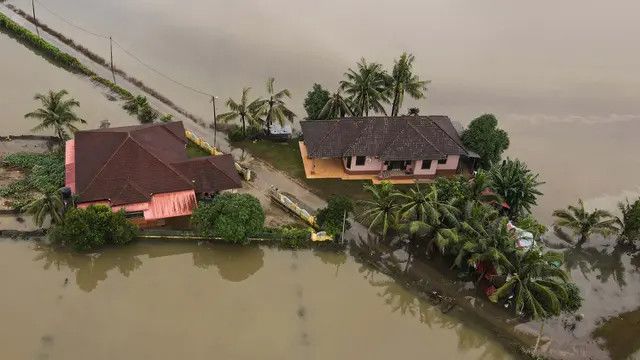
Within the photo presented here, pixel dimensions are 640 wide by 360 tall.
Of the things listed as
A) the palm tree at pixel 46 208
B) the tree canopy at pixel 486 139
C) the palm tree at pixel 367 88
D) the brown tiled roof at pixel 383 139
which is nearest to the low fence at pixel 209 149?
the brown tiled roof at pixel 383 139

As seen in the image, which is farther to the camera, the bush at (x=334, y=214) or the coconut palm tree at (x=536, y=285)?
the bush at (x=334, y=214)

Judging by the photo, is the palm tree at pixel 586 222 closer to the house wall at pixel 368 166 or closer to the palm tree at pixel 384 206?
the palm tree at pixel 384 206

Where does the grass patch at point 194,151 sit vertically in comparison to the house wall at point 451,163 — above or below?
above

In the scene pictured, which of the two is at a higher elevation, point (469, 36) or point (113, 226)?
point (469, 36)

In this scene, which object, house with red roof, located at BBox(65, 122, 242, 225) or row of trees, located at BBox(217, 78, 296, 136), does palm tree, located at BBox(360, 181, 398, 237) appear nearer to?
house with red roof, located at BBox(65, 122, 242, 225)

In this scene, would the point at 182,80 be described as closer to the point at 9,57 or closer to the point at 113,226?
the point at 9,57

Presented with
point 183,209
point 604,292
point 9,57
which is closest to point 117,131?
point 183,209

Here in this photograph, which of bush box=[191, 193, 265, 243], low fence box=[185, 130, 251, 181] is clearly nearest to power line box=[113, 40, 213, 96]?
low fence box=[185, 130, 251, 181]
